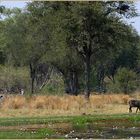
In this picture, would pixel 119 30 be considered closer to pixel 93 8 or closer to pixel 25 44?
pixel 93 8

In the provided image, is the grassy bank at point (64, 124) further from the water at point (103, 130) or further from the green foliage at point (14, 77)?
the green foliage at point (14, 77)

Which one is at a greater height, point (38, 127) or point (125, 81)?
point (125, 81)

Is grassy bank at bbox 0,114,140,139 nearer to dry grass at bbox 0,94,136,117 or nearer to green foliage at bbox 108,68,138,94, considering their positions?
dry grass at bbox 0,94,136,117

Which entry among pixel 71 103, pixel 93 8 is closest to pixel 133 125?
pixel 71 103

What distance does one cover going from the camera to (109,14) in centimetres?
4669

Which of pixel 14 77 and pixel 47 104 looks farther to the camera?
pixel 14 77

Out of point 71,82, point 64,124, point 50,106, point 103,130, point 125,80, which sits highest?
point 125,80

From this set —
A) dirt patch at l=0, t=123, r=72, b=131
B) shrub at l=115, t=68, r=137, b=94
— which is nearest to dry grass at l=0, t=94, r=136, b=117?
dirt patch at l=0, t=123, r=72, b=131

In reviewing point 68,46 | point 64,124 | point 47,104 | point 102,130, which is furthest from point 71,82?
point 102,130

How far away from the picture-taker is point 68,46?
48.3m

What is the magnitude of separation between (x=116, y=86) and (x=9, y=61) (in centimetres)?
1688

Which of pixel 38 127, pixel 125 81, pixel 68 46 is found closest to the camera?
pixel 38 127

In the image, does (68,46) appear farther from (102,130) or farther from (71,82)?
(102,130)

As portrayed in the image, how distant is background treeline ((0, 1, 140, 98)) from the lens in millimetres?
45750
